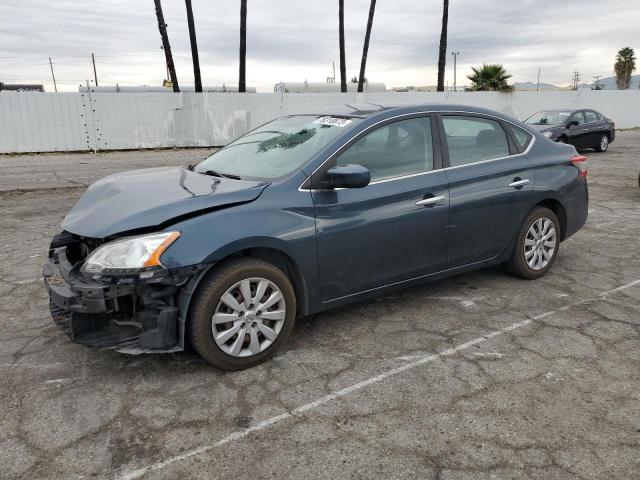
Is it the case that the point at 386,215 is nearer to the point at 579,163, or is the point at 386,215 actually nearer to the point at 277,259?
the point at 277,259

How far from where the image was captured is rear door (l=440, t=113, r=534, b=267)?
412cm

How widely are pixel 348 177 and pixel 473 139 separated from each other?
1.55 metres

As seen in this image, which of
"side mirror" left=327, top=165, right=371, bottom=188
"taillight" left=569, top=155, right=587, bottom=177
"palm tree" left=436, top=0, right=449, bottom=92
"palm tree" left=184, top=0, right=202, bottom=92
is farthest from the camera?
"palm tree" left=436, top=0, right=449, bottom=92

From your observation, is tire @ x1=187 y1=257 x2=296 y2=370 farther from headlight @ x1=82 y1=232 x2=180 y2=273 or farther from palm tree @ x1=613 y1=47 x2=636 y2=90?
palm tree @ x1=613 y1=47 x2=636 y2=90

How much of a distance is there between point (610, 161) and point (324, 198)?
14.4 metres

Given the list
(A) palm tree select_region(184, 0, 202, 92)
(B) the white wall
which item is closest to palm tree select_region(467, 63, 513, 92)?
(B) the white wall

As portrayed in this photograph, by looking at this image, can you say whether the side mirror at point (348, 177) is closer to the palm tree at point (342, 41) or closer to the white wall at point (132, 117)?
the white wall at point (132, 117)

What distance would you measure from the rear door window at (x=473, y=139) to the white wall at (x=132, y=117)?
12343 mm

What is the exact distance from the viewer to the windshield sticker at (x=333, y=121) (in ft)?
12.6

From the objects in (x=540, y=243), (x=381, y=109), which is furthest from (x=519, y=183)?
(x=381, y=109)

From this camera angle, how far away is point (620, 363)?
10.9ft

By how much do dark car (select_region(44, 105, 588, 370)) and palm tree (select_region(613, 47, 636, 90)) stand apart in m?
73.4

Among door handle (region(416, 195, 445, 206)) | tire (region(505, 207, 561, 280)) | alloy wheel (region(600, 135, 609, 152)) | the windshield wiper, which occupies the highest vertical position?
the windshield wiper

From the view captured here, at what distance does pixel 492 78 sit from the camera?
1162 inches
